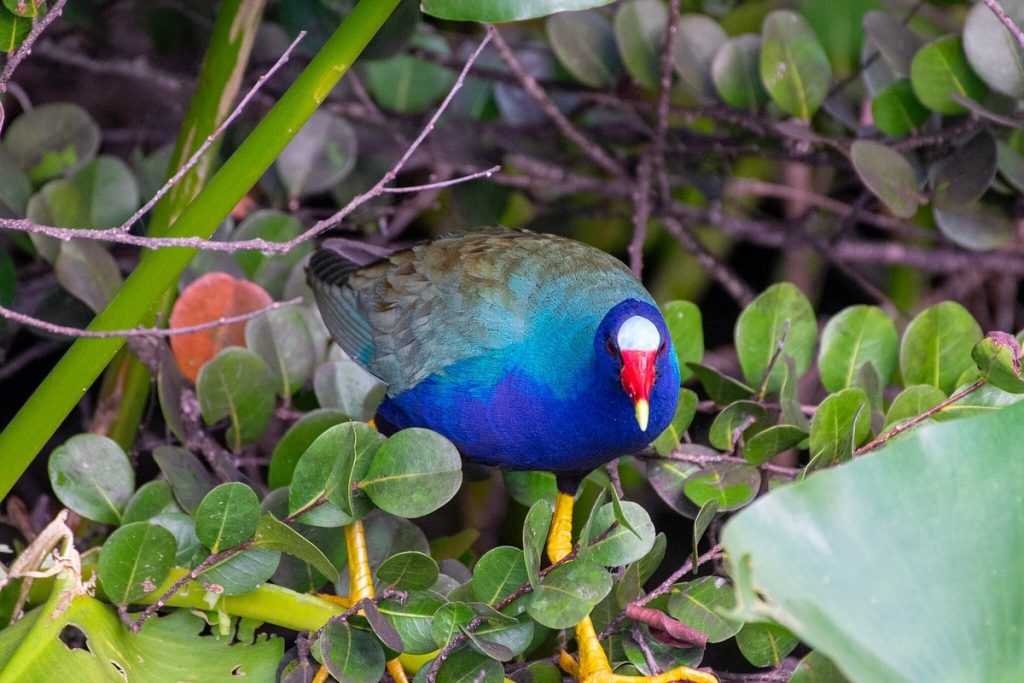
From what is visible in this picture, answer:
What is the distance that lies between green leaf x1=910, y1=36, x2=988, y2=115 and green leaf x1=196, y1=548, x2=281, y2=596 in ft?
4.11

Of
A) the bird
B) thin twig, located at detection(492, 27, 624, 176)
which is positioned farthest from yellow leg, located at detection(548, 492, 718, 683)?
thin twig, located at detection(492, 27, 624, 176)

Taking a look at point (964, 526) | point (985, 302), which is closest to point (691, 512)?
point (964, 526)

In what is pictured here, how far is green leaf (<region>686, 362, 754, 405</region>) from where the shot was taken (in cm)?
164

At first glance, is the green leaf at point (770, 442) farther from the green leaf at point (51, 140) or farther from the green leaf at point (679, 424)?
the green leaf at point (51, 140)

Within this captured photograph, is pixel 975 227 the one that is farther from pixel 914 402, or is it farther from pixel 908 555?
pixel 908 555

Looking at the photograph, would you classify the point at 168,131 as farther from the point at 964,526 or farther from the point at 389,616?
the point at 964,526

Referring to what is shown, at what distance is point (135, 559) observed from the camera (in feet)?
4.30

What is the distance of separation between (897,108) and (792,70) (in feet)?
0.61

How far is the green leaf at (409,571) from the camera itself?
4.27 feet

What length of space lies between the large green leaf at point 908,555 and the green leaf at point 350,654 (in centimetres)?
58

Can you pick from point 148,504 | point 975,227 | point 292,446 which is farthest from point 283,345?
point 975,227

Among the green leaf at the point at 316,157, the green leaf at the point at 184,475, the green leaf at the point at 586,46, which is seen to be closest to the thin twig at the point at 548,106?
the green leaf at the point at 586,46

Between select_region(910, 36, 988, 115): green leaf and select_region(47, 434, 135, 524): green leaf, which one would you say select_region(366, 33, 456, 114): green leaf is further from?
select_region(47, 434, 135, 524): green leaf

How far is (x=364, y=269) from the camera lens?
1777mm
